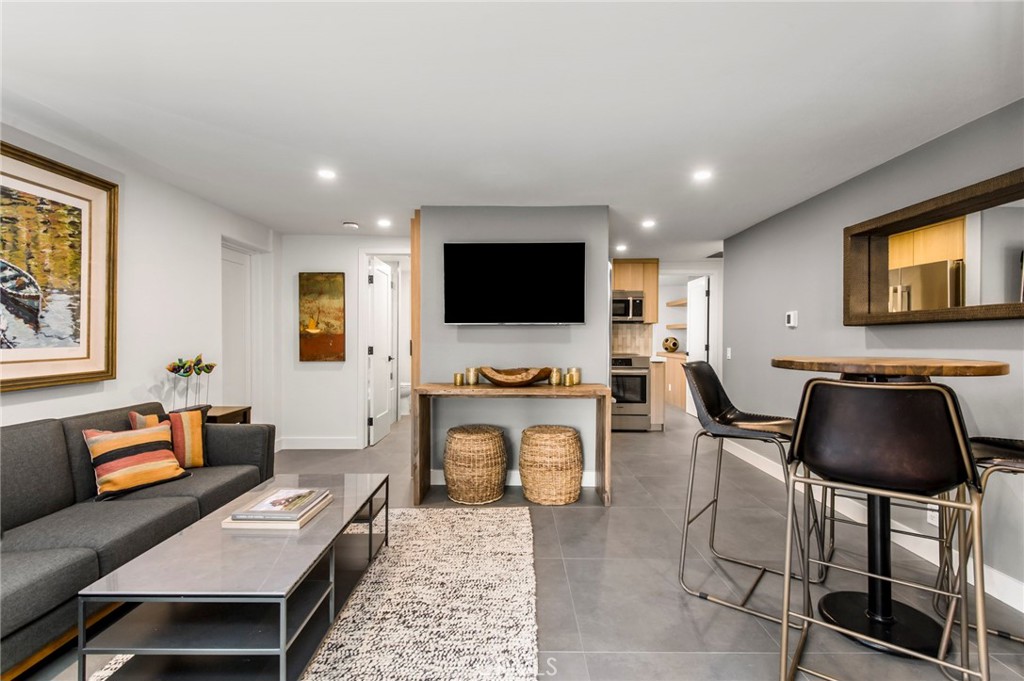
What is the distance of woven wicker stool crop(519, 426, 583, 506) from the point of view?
10.8 feet

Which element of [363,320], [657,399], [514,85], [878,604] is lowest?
[878,604]

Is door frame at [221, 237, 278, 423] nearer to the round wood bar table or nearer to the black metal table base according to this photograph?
the round wood bar table

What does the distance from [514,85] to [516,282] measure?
70.9 inches

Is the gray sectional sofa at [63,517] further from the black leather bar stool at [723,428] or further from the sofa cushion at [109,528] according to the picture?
the black leather bar stool at [723,428]

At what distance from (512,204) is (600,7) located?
7.10 feet

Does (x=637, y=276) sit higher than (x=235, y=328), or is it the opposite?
(x=637, y=276)

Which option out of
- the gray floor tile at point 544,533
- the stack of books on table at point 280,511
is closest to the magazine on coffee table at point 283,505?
the stack of books on table at point 280,511

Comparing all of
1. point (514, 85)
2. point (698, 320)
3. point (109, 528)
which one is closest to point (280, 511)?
point (109, 528)

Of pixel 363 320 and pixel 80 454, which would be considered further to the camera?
pixel 363 320

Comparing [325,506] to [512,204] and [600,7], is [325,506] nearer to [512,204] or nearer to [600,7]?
[600,7]

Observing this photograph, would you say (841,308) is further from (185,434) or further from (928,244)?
(185,434)

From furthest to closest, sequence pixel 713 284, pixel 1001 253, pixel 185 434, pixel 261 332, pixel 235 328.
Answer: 1. pixel 713 284
2. pixel 261 332
3. pixel 235 328
4. pixel 185 434
5. pixel 1001 253

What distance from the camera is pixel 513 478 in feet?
12.4

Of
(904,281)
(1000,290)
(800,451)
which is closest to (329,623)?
(800,451)
